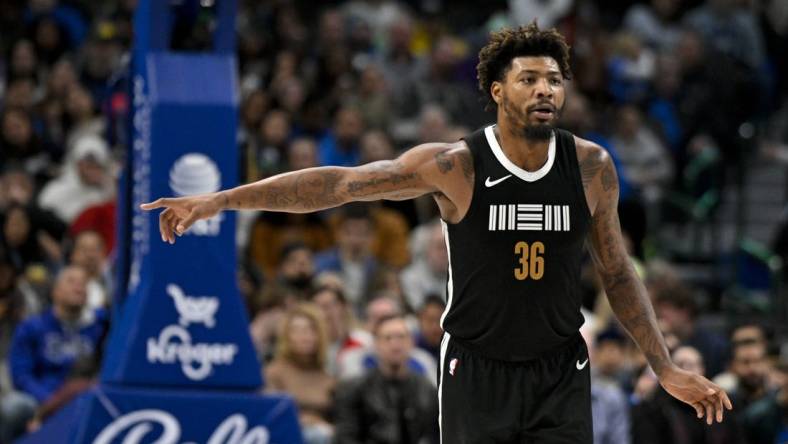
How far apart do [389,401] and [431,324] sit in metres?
1.21

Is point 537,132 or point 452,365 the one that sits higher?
point 537,132

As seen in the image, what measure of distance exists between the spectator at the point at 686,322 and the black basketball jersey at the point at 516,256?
5823 mm

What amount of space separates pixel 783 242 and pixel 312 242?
4.18 meters

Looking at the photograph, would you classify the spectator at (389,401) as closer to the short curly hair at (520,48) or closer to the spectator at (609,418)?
the spectator at (609,418)

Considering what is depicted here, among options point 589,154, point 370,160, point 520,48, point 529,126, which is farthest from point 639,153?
point 529,126

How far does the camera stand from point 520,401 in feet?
19.0

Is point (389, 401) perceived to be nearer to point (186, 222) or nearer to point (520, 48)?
point (520, 48)

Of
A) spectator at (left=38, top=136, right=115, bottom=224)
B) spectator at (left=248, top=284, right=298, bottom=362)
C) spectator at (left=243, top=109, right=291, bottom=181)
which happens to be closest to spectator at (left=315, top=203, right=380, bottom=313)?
spectator at (left=248, top=284, right=298, bottom=362)

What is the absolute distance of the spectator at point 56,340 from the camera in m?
10.5

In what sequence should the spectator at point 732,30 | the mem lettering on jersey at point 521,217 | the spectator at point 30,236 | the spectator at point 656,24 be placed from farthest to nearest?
1. the spectator at point 656,24
2. the spectator at point 732,30
3. the spectator at point 30,236
4. the mem lettering on jersey at point 521,217

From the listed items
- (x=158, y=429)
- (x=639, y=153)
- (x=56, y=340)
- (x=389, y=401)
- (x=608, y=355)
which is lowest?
(x=389, y=401)

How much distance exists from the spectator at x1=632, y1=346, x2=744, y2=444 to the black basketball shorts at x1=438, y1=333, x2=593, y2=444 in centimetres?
423

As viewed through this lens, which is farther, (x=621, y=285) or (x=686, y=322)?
(x=686, y=322)

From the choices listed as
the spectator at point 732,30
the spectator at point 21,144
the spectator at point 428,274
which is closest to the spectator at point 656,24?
the spectator at point 732,30
